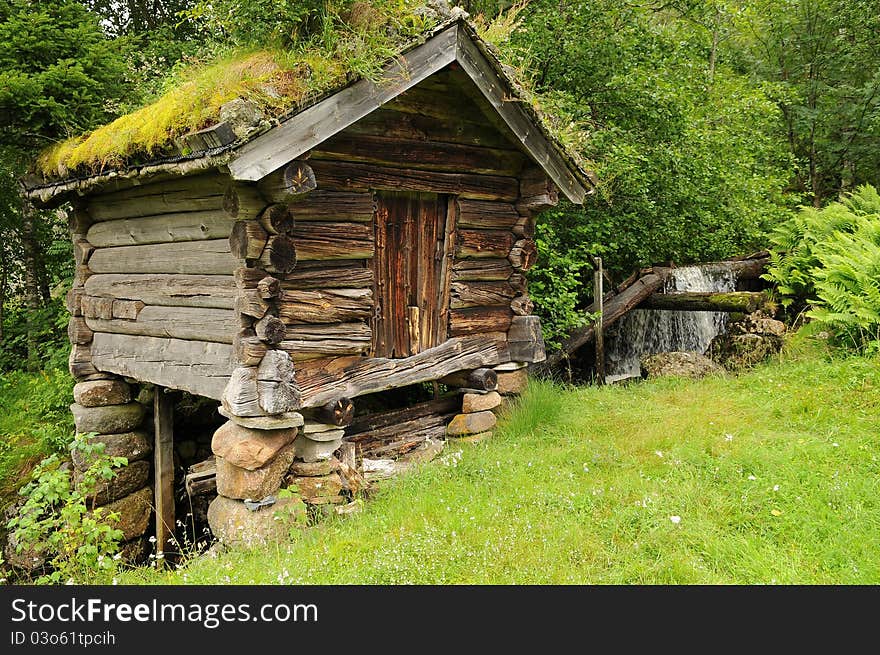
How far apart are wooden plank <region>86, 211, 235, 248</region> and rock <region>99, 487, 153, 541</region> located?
3068mm

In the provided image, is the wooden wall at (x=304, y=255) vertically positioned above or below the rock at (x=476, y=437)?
above

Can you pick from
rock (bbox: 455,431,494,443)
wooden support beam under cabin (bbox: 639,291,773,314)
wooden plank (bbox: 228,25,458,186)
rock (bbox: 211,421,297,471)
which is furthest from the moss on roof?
wooden support beam under cabin (bbox: 639,291,773,314)

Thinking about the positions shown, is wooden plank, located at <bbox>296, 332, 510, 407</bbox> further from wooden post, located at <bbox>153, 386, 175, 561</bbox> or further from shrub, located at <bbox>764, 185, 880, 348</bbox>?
shrub, located at <bbox>764, 185, 880, 348</bbox>

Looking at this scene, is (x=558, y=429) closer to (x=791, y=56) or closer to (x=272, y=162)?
(x=272, y=162)

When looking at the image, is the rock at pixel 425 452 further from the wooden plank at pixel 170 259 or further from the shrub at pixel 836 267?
the shrub at pixel 836 267

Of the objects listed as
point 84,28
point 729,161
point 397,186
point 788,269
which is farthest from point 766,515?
point 84,28

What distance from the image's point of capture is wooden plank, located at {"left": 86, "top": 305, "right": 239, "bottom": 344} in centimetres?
585

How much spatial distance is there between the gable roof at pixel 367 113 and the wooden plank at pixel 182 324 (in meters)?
1.32

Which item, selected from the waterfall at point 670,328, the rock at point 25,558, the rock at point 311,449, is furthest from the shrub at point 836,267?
the rock at point 25,558

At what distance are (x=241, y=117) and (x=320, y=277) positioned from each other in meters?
1.59

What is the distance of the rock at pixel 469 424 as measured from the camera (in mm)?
7324

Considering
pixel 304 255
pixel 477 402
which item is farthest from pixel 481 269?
pixel 304 255

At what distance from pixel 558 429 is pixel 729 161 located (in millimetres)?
6430

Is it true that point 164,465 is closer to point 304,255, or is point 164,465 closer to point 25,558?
point 25,558
